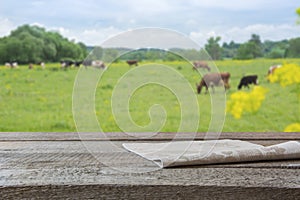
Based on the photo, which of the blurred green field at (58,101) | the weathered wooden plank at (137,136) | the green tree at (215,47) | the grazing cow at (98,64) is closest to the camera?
the grazing cow at (98,64)

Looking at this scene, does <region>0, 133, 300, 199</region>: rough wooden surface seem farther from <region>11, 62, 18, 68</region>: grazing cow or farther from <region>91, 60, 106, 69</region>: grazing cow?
<region>11, 62, 18, 68</region>: grazing cow

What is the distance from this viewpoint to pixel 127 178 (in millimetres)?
563

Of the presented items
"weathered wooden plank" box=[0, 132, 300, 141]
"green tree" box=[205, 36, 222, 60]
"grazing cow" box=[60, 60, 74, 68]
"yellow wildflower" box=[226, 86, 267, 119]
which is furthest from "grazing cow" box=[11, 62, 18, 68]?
"weathered wooden plank" box=[0, 132, 300, 141]

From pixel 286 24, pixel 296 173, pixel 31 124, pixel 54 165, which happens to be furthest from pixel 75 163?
pixel 286 24

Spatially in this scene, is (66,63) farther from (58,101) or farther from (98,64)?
(98,64)

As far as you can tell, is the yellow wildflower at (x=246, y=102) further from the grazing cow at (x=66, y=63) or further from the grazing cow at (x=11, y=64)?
the grazing cow at (x=11, y=64)

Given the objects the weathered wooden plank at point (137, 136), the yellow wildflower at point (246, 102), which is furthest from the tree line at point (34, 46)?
the weathered wooden plank at point (137, 136)

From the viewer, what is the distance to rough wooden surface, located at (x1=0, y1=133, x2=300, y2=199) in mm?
522

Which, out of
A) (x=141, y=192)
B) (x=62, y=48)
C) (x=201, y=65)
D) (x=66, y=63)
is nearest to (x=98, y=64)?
(x=201, y=65)

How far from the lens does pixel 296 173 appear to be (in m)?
0.60

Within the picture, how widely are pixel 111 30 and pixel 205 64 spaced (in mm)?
2481

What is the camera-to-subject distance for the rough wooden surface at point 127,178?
522 mm

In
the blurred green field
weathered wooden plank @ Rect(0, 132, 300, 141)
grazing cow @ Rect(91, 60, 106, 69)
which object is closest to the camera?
grazing cow @ Rect(91, 60, 106, 69)

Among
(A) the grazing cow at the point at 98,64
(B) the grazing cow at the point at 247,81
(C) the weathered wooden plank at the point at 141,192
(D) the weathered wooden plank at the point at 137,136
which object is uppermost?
(B) the grazing cow at the point at 247,81
